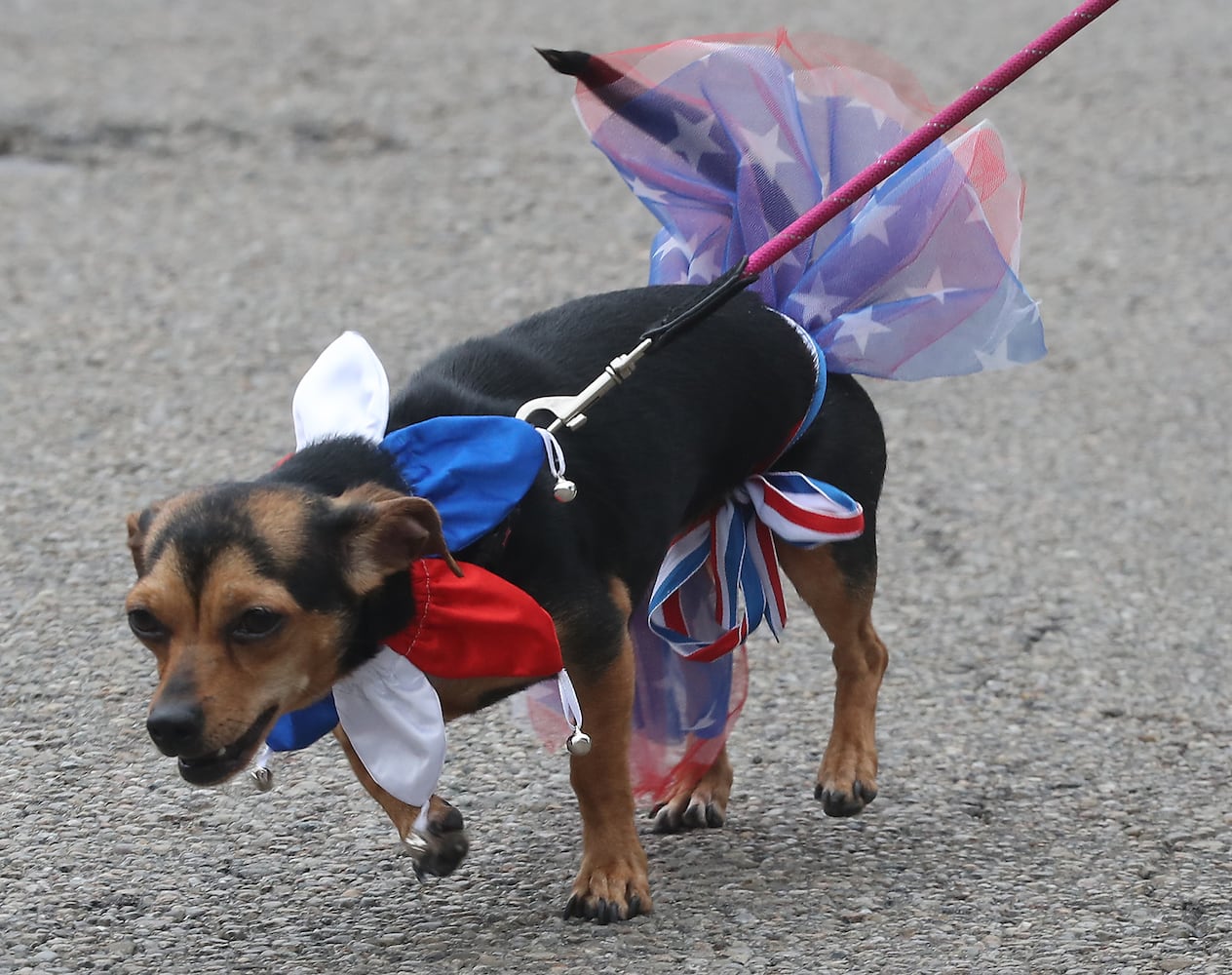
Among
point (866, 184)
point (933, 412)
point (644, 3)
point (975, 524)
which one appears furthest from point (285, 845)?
point (644, 3)

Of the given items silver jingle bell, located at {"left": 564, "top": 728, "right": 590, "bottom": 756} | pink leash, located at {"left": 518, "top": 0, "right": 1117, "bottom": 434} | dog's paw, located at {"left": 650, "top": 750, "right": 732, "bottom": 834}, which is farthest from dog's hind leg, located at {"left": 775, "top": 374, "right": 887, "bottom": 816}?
silver jingle bell, located at {"left": 564, "top": 728, "right": 590, "bottom": 756}

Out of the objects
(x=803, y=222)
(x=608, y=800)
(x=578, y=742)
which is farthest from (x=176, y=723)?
(x=803, y=222)

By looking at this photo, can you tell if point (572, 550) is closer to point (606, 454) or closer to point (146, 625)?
point (606, 454)

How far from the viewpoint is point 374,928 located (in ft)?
11.6

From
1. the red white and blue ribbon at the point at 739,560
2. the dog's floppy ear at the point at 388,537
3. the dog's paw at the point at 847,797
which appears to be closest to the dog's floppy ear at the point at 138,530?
the dog's floppy ear at the point at 388,537

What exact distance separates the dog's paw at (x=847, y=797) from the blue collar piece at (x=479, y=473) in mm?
1242

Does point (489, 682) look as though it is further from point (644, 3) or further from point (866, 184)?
point (644, 3)

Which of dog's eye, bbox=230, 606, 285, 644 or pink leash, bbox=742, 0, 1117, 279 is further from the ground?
pink leash, bbox=742, 0, 1117, 279

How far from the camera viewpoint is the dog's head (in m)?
2.91

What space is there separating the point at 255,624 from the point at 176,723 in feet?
0.68

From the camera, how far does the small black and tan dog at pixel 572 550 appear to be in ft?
9.64

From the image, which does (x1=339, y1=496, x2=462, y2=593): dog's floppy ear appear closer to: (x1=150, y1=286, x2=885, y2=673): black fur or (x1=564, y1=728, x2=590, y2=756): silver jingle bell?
(x1=150, y1=286, x2=885, y2=673): black fur

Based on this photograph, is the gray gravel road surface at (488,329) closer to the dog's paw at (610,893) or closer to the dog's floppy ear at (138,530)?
the dog's paw at (610,893)

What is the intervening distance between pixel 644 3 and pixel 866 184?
30.6ft
